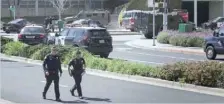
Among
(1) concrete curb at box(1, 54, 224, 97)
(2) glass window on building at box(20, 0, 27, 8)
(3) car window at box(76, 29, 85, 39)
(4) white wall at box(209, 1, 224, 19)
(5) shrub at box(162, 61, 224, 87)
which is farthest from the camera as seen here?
(2) glass window on building at box(20, 0, 27, 8)

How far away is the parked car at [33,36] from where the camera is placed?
33487 mm

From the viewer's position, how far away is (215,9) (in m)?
76.5

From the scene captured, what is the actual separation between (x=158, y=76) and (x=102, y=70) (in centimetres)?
316

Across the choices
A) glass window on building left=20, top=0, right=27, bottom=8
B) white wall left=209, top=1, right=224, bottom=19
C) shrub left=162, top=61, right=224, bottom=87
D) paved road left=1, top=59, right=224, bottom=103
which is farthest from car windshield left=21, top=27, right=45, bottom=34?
glass window on building left=20, top=0, right=27, bottom=8

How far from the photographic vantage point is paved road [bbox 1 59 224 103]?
42.9 ft

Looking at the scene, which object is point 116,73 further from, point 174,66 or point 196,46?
point 196,46

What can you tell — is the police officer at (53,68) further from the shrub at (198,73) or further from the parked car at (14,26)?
the parked car at (14,26)

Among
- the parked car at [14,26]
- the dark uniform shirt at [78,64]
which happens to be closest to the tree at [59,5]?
the parked car at [14,26]

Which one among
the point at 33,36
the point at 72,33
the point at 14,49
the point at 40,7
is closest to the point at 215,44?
the point at 72,33

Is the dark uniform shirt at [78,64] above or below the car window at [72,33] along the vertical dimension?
below

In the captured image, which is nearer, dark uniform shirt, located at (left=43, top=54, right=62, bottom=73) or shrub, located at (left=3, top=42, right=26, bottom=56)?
dark uniform shirt, located at (left=43, top=54, right=62, bottom=73)

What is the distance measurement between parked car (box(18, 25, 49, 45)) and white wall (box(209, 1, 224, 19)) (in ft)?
147

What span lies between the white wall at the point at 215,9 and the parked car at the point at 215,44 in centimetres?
4966

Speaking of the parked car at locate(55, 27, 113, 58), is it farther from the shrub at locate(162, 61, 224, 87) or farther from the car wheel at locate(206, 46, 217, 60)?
the shrub at locate(162, 61, 224, 87)
